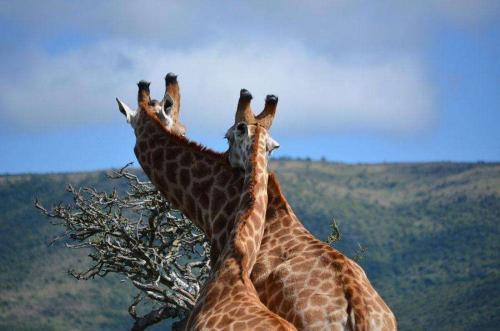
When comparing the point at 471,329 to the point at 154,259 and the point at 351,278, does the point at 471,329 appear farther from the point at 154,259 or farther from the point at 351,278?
the point at 351,278

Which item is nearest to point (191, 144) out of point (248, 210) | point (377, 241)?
point (248, 210)

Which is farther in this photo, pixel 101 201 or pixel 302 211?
pixel 302 211

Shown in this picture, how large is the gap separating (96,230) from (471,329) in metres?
51.1

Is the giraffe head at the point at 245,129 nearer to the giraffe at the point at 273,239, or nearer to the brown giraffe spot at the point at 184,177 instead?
the giraffe at the point at 273,239

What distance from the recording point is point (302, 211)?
388 feet

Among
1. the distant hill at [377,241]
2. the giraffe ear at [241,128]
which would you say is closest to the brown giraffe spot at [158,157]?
the giraffe ear at [241,128]

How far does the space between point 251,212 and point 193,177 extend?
1.44m

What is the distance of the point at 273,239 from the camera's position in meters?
11.2

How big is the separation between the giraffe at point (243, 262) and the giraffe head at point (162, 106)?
1.30m

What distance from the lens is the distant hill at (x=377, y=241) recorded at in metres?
79.8

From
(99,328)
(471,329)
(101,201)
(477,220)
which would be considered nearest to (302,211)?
(477,220)

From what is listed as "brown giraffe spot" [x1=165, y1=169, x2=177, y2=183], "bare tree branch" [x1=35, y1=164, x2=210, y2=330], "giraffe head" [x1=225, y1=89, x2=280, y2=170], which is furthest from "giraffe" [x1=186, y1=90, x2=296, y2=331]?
"bare tree branch" [x1=35, y1=164, x2=210, y2=330]

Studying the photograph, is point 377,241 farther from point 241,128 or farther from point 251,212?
point 251,212

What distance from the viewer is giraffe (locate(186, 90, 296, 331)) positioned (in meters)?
9.02
